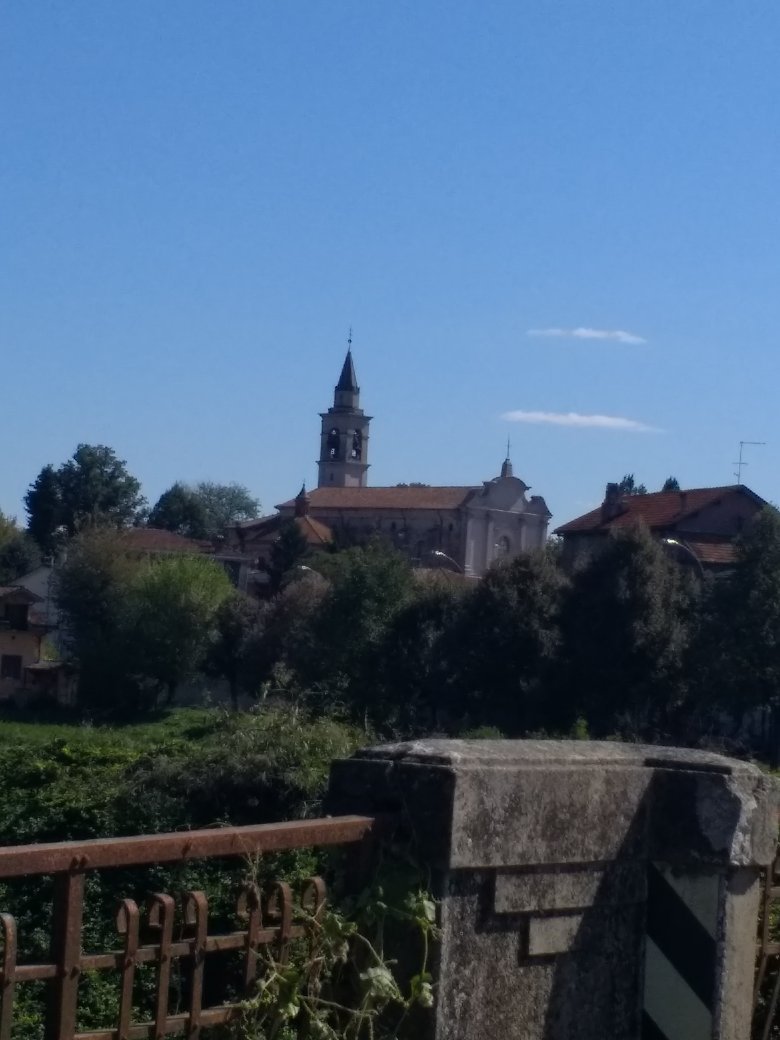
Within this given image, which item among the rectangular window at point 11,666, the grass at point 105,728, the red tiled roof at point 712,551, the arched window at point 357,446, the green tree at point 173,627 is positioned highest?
the arched window at point 357,446

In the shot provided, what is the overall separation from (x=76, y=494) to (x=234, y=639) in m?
44.8

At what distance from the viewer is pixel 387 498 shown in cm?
10269

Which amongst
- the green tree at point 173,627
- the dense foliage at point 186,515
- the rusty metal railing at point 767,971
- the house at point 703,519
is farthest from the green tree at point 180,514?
the rusty metal railing at point 767,971

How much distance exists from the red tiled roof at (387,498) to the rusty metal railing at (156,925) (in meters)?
93.2

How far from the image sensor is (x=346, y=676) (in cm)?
5206

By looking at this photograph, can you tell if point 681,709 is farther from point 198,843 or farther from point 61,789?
point 198,843

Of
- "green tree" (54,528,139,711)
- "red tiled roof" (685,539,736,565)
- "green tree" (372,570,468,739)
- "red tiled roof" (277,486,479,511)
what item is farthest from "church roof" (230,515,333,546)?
"green tree" (372,570,468,739)

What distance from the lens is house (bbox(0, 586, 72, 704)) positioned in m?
67.9

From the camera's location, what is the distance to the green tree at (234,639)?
63219mm

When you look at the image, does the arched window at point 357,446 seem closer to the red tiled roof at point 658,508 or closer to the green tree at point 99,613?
the green tree at point 99,613

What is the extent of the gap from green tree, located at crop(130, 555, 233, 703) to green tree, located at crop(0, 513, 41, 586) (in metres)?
30.5

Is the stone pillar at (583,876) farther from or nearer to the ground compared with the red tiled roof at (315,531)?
nearer to the ground

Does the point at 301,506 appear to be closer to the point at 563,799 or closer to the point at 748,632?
the point at 748,632

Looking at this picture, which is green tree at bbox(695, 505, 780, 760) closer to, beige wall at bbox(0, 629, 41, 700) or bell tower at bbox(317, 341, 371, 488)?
beige wall at bbox(0, 629, 41, 700)
